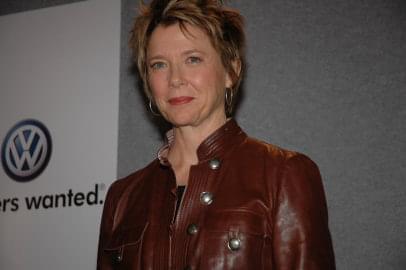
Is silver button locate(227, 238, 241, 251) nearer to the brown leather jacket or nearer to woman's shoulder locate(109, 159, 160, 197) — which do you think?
the brown leather jacket

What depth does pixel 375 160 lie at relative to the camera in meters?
1.90

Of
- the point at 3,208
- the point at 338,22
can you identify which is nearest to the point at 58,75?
the point at 3,208

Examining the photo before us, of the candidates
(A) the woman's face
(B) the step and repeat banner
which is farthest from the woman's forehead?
(B) the step and repeat banner

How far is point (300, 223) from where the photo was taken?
4.20 ft

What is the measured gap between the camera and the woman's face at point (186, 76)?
4.77 feet

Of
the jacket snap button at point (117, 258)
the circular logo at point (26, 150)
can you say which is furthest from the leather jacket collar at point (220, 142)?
the circular logo at point (26, 150)

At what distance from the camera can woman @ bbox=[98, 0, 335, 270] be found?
51.4 inches

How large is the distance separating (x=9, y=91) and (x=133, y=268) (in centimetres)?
150

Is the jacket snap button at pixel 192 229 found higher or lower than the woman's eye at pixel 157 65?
lower

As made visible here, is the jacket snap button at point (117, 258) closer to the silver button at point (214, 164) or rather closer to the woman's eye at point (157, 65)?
the silver button at point (214, 164)

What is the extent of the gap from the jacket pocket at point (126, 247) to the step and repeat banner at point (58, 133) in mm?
694

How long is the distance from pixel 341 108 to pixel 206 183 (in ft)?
2.63

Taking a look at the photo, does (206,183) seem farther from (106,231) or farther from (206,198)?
(106,231)

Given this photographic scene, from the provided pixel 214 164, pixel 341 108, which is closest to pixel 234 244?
pixel 214 164
